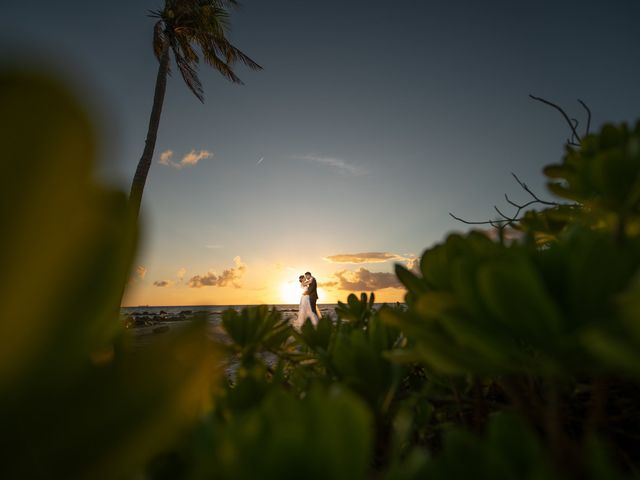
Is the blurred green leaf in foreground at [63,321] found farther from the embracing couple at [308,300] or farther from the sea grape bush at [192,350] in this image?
the embracing couple at [308,300]

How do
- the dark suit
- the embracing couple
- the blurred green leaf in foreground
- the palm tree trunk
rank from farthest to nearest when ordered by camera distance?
1. the dark suit
2. the embracing couple
3. the palm tree trunk
4. the blurred green leaf in foreground

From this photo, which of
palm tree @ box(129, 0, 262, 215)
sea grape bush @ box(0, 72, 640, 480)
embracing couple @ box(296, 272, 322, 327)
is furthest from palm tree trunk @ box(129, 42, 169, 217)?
sea grape bush @ box(0, 72, 640, 480)

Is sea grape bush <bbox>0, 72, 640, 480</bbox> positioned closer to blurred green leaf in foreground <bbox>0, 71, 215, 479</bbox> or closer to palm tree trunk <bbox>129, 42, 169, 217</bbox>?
blurred green leaf in foreground <bbox>0, 71, 215, 479</bbox>

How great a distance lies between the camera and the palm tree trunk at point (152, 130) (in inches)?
346

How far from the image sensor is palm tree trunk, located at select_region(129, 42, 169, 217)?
878 cm

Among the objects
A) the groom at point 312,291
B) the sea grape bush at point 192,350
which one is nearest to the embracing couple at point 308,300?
the groom at point 312,291

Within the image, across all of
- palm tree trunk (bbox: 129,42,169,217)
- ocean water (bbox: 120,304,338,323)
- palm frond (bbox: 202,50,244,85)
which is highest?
palm frond (bbox: 202,50,244,85)

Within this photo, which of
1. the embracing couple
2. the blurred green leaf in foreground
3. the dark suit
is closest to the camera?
the blurred green leaf in foreground

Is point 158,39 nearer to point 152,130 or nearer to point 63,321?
point 152,130

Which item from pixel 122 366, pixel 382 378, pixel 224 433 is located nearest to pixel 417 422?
pixel 382 378

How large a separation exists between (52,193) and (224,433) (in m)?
0.21

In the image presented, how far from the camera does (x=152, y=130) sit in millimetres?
9672

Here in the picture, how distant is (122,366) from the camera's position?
7.5 inches

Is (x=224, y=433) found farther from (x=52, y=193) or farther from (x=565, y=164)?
(x=565, y=164)
